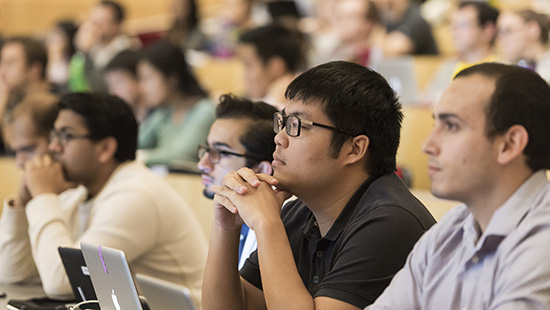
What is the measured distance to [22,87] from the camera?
5297 mm

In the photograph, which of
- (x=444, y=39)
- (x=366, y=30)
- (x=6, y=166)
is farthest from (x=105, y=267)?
(x=444, y=39)

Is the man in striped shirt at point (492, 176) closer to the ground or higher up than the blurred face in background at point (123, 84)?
higher up

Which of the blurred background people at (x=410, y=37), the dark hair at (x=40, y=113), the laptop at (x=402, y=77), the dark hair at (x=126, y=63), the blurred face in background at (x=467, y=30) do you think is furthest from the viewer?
the blurred background people at (x=410, y=37)

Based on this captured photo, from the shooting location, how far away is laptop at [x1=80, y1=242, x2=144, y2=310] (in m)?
1.73

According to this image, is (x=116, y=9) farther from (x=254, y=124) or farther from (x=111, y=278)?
(x=111, y=278)

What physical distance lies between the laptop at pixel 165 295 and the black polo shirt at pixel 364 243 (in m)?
0.30

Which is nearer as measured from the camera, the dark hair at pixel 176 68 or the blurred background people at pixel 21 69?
the dark hair at pixel 176 68

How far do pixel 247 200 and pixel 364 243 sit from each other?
0.29m

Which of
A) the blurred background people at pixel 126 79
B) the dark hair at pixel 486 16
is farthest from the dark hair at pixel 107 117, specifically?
the dark hair at pixel 486 16

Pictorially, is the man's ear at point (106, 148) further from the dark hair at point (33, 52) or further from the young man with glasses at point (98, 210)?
the dark hair at point (33, 52)

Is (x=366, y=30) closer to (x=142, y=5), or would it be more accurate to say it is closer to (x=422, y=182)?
(x=422, y=182)

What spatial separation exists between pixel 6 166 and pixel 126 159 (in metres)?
1.55

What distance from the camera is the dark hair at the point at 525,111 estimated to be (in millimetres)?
1359

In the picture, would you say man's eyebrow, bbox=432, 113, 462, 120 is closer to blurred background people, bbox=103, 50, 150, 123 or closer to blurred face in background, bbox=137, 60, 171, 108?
blurred face in background, bbox=137, 60, 171, 108
